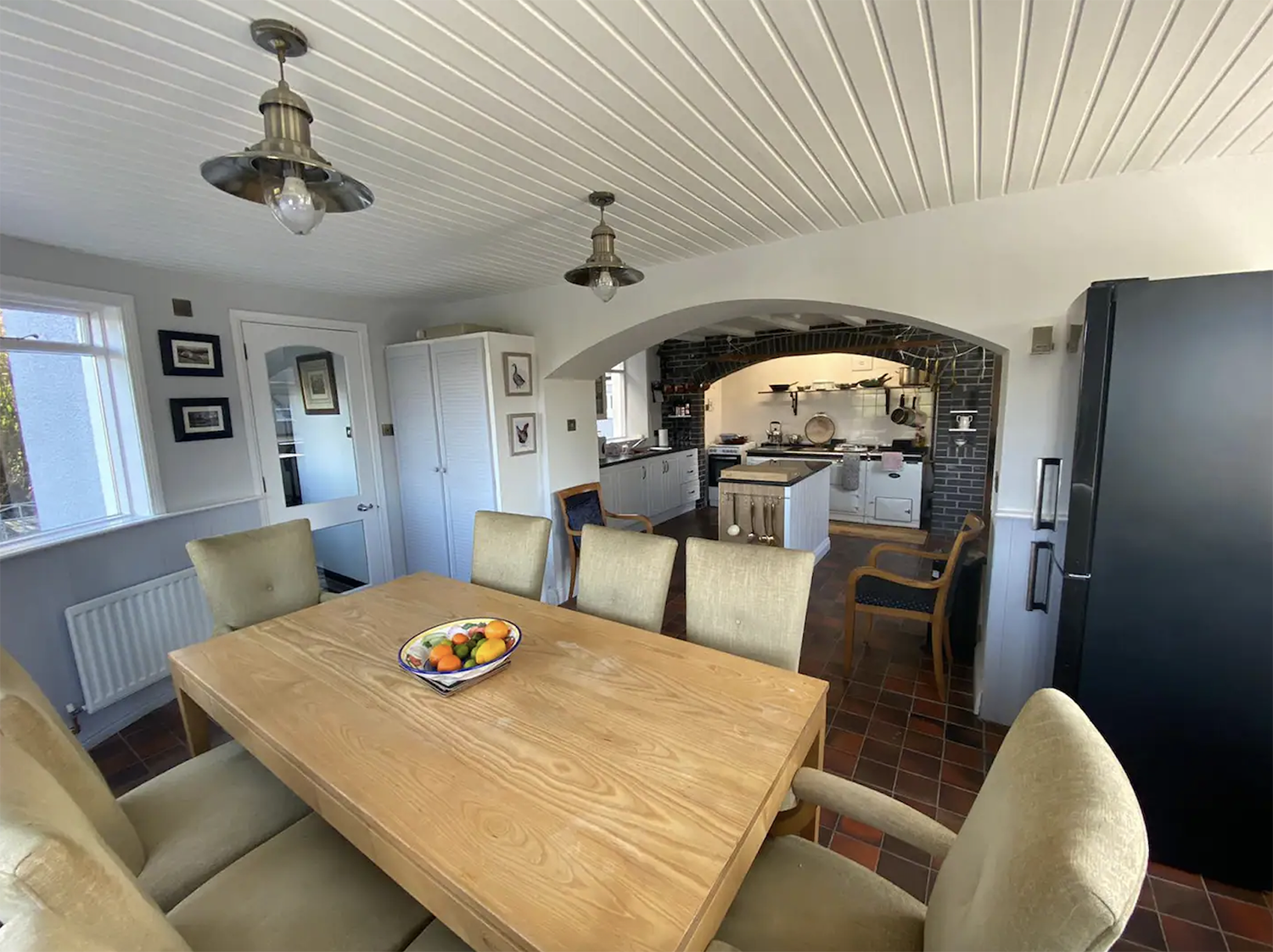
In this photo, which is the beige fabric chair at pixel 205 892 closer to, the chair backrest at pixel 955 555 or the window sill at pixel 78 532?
the window sill at pixel 78 532

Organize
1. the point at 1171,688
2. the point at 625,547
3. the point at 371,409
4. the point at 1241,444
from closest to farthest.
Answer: the point at 1241,444
the point at 1171,688
the point at 625,547
the point at 371,409

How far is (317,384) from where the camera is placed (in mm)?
3512

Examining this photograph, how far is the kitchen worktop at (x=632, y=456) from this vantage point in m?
5.25

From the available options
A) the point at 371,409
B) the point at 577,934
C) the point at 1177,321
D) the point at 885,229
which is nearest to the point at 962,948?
the point at 577,934

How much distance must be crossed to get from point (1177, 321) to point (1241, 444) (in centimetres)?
36

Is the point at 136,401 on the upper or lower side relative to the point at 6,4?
lower

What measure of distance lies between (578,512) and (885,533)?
3321mm

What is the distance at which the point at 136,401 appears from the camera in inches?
103

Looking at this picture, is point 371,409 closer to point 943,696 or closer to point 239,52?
point 239,52

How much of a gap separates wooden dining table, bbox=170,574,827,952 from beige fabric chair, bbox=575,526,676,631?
8.3 inches

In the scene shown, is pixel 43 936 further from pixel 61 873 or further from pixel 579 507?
pixel 579 507

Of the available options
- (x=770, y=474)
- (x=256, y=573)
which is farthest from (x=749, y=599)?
(x=770, y=474)

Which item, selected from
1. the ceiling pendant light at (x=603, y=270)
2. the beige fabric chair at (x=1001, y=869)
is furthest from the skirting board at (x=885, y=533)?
the beige fabric chair at (x=1001, y=869)

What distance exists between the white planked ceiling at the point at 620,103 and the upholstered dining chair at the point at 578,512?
6.57 ft
